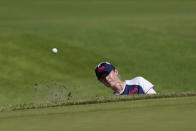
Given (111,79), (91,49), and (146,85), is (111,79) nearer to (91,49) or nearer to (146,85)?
(146,85)

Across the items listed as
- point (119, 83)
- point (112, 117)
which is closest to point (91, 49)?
point (119, 83)

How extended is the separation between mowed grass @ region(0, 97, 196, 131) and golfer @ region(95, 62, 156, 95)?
1.01 m

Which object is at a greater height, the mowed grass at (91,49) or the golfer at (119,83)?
the mowed grass at (91,49)

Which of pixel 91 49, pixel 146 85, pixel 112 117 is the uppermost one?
pixel 91 49

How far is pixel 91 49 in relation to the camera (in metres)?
17.1

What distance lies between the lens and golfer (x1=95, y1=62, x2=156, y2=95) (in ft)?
22.0

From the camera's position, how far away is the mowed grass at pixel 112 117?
14.8 feet

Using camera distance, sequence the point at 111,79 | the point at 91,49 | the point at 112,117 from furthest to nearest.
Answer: the point at 91,49 < the point at 111,79 < the point at 112,117

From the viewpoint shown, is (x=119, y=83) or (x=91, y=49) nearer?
(x=119, y=83)

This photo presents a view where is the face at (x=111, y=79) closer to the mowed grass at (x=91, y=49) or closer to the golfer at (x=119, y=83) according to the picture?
the golfer at (x=119, y=83)

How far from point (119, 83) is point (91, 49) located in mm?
10348

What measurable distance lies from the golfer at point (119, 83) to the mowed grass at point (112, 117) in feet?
3.31

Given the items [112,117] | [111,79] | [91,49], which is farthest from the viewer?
[91,49]

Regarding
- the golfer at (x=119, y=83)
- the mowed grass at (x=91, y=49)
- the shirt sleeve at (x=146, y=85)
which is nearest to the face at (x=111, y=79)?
the golfer at (x=119, y=83)
